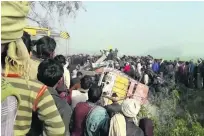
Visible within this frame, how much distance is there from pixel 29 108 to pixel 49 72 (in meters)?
1.20

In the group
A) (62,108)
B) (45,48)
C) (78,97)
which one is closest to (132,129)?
(62,108)

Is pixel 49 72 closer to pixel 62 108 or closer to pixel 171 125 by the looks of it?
pixel 62 108

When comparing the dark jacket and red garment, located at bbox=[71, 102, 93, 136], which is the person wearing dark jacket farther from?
red garment, located at bbox=[71, 102, 93, 136]

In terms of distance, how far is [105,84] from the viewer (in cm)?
1095

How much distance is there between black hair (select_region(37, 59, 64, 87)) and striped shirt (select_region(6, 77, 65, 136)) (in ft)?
3.51

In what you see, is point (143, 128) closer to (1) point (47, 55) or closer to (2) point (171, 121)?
(1) point (47, 55)

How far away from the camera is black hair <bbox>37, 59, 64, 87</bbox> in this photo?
330 centimetres

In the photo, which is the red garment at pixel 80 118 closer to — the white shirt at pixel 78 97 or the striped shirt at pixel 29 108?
the white shirt at pixel 78 97

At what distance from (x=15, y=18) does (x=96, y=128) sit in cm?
239

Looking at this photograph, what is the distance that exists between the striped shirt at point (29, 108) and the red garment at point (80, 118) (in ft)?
6.38

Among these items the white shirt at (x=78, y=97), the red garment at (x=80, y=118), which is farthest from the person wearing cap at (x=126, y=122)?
the white shirt at (x=78, y=97)

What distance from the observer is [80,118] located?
4.21m

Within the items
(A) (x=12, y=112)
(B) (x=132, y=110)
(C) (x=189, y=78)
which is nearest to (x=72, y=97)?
(B) (x=132, y=110)

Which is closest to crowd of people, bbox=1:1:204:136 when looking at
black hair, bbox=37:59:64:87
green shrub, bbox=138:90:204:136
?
black hair, bbox=37:59:64:87
